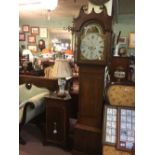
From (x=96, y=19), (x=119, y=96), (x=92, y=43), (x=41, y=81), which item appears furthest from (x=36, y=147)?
(x=96, y=19)

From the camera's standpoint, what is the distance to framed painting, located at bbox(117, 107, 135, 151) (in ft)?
7.43

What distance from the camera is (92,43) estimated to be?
2611mm

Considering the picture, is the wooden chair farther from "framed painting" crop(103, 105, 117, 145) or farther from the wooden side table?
the wooden side table

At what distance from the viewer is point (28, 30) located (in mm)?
7766

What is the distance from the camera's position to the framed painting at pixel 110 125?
233cm

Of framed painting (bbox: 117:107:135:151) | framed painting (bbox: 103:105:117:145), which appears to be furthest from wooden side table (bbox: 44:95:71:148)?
framed painting (bbox: 117:107:135:151)

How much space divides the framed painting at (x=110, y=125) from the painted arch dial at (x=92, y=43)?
0.60m

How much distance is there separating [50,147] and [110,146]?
118cm

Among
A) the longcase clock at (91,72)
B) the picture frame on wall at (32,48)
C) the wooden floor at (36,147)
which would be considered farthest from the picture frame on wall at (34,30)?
the longcase clock at (91,72)

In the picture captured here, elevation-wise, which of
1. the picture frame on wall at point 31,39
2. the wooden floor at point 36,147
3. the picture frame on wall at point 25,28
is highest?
the picture frame on wall at point 25,28

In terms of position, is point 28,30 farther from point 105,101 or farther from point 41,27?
point 105,101

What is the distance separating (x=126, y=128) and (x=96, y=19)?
124cm

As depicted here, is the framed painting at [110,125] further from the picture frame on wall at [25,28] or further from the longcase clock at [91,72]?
the picture frame on wall at [25,28]
